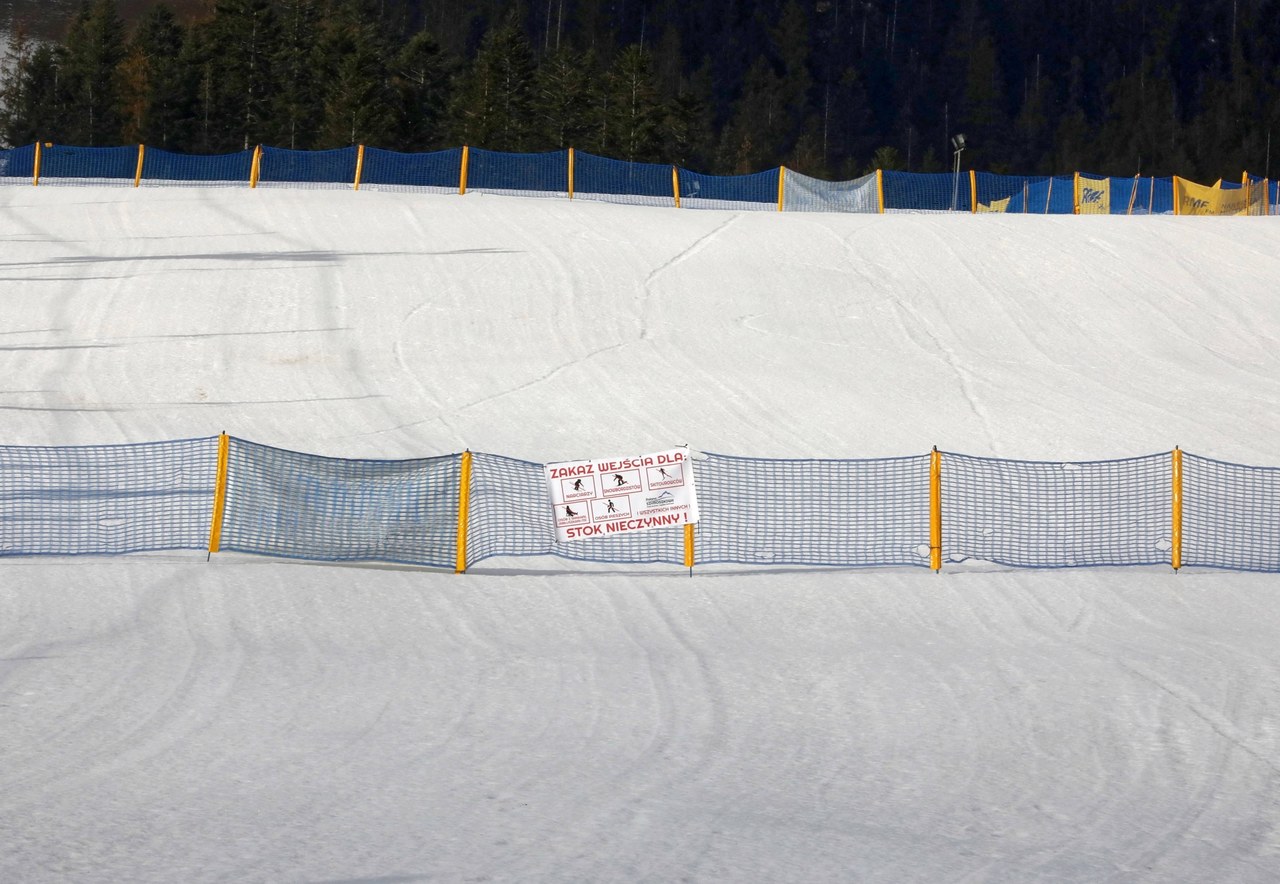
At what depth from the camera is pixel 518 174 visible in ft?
115

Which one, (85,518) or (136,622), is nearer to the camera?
(136,622)

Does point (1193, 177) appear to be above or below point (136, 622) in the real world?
above

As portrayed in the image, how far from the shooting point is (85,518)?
46.0 feet

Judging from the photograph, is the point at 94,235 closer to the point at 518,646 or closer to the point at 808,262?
the point at 808,262

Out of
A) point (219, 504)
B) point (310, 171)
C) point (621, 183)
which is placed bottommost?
point (219, 504)

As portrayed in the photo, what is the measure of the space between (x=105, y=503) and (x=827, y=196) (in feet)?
80.8

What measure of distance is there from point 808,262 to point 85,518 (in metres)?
17.3

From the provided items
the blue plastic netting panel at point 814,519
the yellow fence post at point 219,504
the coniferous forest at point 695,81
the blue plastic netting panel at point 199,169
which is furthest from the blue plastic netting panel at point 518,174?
the coniferous forest at point 695,81

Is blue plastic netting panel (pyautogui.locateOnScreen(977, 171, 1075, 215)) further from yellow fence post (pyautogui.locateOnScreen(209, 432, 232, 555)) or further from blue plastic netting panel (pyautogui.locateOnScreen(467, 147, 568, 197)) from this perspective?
yellow fence post (pyautogui.locateOnScreen(209, 432, 232, 555))

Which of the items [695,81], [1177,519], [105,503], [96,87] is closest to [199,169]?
[105,503]

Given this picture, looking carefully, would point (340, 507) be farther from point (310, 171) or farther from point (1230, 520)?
point (310, 171)

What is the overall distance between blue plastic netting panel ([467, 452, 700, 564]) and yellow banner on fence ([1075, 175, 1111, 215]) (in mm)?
25281

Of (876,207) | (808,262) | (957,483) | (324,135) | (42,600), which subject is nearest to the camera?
(42,600)

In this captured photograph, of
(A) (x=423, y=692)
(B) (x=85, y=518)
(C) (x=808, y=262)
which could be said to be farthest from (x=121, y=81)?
(A) (x=423, y=692)
